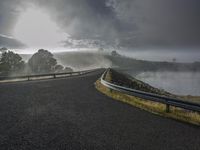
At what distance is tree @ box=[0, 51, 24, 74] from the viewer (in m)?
77.6

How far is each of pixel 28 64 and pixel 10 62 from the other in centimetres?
795

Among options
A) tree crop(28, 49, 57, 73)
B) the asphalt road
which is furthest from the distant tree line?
the asphalt road

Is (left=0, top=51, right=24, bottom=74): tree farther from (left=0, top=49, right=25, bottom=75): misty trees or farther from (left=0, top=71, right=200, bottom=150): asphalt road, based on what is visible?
(left=0, top=71, right=200, bottom=150): asphalt road

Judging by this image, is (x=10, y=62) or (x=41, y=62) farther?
(x=41, y=62)

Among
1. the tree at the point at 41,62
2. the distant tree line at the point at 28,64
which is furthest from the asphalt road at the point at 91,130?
the tree at the point at 41,62

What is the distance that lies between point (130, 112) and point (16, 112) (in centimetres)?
473

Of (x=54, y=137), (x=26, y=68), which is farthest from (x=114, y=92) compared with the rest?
(x=26, y=68)

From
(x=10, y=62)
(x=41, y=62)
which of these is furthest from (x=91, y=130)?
(x=41, y=62)

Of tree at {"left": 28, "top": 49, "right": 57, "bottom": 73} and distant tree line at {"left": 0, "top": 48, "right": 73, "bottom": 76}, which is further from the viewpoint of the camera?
tree at {"left": 28, "top": 49, "right": 57, "bottom": 73}

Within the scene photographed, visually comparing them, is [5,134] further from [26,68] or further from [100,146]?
[26,68]

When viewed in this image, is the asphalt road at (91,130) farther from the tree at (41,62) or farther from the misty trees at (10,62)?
the tree at (41,62)

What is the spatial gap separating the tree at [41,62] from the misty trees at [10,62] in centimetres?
435

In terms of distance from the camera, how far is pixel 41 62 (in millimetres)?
89125

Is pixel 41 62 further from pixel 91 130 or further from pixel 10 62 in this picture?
pixel 91 130
